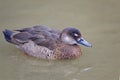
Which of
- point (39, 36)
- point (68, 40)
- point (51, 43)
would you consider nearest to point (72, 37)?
point (68, 40)

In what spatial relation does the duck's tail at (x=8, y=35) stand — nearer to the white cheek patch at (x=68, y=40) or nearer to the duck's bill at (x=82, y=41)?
the white cheek patch at (x=68, y=40)

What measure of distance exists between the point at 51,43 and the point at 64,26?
3.26 feet

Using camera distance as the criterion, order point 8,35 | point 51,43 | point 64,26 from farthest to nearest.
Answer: point 64,26, point 8,35, point 51,43

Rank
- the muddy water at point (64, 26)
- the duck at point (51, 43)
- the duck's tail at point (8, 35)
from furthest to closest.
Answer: the duck's tail at point (8, 35) → the duck at point (51, 43) → the muddy water at point (64, 26)

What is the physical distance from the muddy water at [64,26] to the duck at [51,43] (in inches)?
3.7

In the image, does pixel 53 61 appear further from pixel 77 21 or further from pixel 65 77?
pixel 77 21

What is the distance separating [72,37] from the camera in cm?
659

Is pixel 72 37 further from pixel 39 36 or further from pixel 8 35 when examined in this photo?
pixel 8 35

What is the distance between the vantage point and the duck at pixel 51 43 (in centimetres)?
652

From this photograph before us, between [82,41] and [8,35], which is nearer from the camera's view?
[82,41]

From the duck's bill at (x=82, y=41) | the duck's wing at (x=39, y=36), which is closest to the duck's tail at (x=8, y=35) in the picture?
the duck's wing at (x=39, y=36)

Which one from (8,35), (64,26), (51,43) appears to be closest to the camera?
(51,43)

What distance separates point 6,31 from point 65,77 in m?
1.35

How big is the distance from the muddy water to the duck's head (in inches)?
7.9
